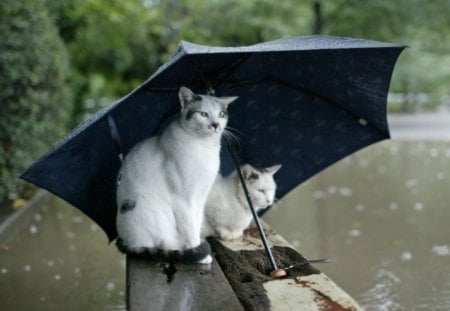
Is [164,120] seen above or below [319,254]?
above

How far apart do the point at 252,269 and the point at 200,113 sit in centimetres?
93

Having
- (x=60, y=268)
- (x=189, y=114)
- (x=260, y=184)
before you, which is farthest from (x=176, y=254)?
(x=60, y=268)

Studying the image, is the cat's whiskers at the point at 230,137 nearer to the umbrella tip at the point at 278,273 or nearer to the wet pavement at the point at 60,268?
the umbrella tip at the point at 278,273

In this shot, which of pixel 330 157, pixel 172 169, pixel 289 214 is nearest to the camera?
pixel 172 169

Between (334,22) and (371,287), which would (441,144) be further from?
(371,287)

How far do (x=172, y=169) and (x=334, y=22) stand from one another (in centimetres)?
1380

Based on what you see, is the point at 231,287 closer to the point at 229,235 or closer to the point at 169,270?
the point at 169,270

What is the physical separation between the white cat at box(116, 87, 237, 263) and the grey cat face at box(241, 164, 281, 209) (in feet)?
1.99

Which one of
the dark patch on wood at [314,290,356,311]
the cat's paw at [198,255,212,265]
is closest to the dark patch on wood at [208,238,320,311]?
the cat's paw at [198,255,212,265]

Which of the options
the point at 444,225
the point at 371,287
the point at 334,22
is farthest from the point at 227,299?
the point at 334,22

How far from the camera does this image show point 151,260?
10.1 ft

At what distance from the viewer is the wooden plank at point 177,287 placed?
2.52 m

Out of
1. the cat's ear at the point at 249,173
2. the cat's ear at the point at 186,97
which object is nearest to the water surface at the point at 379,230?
the cat's ear at the point at 249,173

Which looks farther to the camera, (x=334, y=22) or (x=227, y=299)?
(x=334, y=22)
